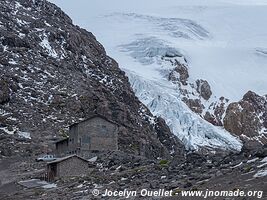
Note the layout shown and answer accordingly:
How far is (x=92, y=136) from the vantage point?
44.7 m

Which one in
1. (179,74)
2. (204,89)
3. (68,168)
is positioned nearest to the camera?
(68,168)

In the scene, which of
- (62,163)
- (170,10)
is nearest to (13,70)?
(62,163)

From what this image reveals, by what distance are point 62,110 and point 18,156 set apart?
52.3ft

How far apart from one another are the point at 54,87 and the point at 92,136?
87.4ft

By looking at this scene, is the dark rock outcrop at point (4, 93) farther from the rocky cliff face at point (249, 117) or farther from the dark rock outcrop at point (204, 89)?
the dark rock outcrop at point (204, 89)

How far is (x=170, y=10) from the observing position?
162375 mm

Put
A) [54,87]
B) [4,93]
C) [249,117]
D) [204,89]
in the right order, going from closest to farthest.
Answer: [4,93] → [54,87] → [249,117] → [204,89]

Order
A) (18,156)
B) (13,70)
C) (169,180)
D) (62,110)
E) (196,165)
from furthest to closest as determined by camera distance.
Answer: (13,70) < (62,110) < (18,156) < (196,165) < (169,180)

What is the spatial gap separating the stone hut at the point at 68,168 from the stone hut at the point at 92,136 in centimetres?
1067

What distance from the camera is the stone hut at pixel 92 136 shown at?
146ft

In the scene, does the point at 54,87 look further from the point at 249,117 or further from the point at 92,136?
the point at 249,117

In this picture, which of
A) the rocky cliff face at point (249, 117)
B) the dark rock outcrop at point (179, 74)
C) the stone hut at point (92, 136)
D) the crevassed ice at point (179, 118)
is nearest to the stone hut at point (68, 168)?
the stone hut at point (92, 136)

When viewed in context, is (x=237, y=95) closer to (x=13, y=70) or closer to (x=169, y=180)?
(x=13, y=70)

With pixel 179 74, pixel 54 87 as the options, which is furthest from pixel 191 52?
pixel 54 87
